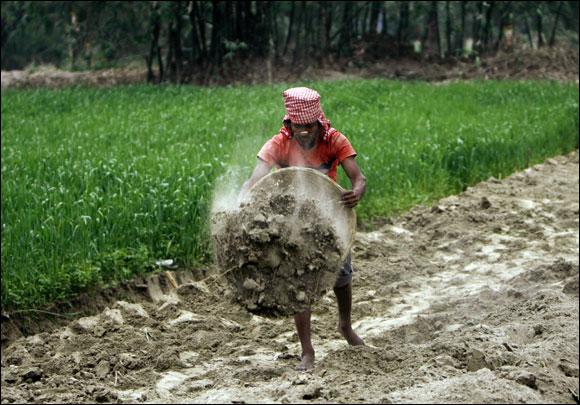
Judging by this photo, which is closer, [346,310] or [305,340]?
[305,340]

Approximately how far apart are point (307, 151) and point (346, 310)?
957 millimetres

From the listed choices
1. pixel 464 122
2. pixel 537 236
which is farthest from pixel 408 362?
pixel 464 122

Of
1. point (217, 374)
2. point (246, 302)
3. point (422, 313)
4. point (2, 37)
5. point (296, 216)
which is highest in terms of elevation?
point (296, 216)

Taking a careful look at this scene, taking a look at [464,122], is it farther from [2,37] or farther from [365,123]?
[2,37]

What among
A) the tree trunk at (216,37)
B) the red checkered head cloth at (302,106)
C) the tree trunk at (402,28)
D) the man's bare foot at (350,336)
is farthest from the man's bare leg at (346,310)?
the tree trunk at (402,28)

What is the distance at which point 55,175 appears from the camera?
8883mm

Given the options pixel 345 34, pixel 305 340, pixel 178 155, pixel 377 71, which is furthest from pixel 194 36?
pixel 305 340

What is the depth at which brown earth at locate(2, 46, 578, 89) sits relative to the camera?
85.8 feet

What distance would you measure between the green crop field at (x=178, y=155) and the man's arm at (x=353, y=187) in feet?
7.91

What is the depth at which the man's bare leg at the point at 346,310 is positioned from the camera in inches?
200

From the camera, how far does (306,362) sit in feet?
15.6

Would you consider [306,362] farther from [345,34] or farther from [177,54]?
[345,34]

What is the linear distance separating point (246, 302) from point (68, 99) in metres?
15.8

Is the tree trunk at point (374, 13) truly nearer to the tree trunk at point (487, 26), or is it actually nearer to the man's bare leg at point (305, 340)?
the tree trunk at point (487, 26)
